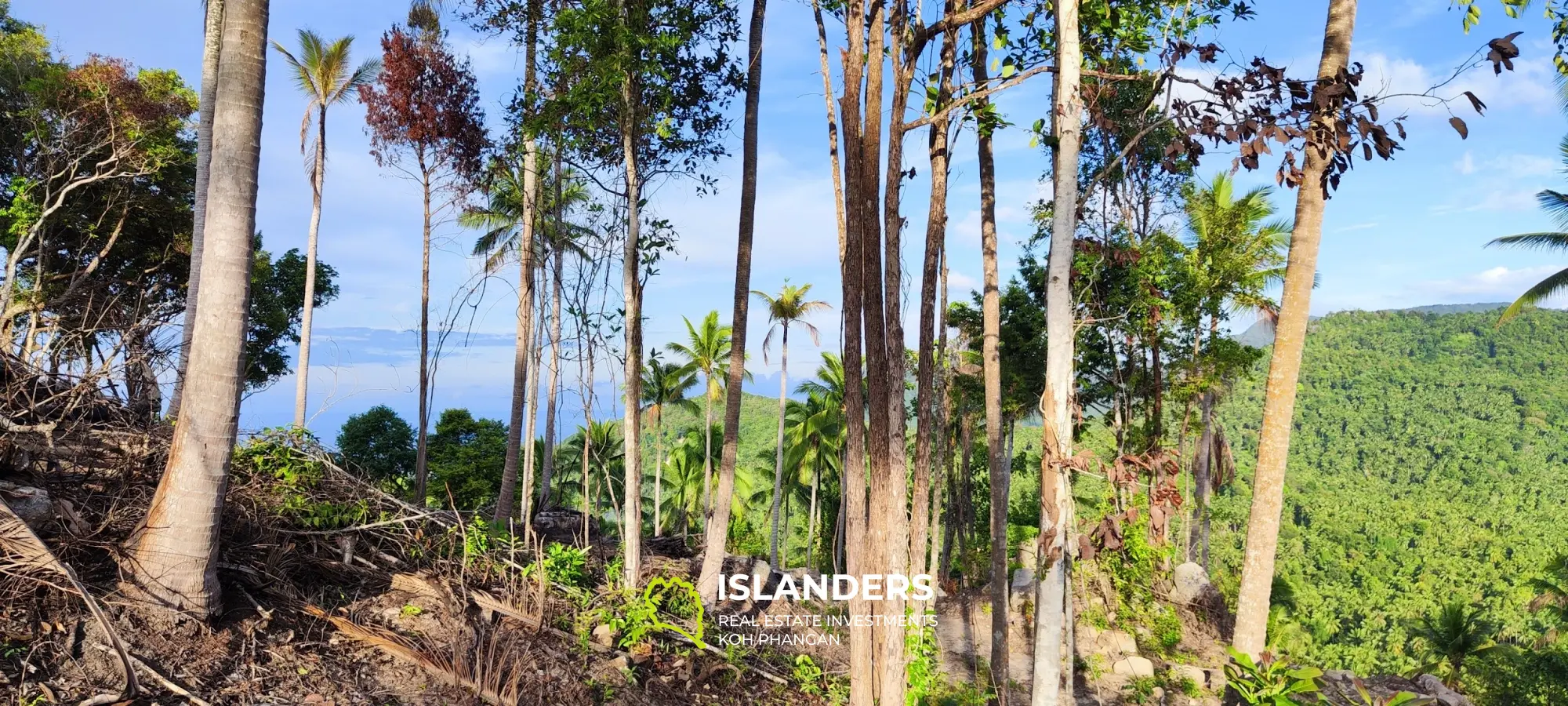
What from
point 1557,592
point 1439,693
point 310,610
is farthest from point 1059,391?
point 1557,592

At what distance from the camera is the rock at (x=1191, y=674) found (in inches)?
496

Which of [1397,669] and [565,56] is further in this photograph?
[1397,669]

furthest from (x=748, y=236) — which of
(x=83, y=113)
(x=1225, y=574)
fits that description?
(x=1225, y=574)

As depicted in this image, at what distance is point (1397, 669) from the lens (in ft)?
85.5

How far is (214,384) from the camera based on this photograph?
14.4 feet

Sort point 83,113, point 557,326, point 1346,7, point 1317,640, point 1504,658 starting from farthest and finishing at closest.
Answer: point 1317,640 → point 1504,658 → point 83,113 → point 557,326 → point 1346,7

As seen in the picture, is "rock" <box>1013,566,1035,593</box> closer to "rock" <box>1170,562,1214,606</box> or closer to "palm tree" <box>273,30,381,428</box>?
"rock" <box>1170,562,1214,606</box>

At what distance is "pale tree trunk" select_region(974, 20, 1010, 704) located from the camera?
8.38 m

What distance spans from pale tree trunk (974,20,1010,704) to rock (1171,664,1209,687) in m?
5.43

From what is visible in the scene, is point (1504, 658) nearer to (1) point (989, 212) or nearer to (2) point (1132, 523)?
(1) point (989, 212)

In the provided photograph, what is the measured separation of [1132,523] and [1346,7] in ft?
14.3

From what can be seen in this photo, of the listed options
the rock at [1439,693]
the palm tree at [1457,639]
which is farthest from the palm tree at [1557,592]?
the rock at [1439,693]

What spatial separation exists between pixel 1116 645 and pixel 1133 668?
0.91 metres

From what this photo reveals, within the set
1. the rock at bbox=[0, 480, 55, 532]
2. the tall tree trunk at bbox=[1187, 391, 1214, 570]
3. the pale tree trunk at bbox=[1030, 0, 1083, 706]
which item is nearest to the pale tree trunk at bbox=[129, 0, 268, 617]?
the rock at bbox=[0, 480, 55, 532]
